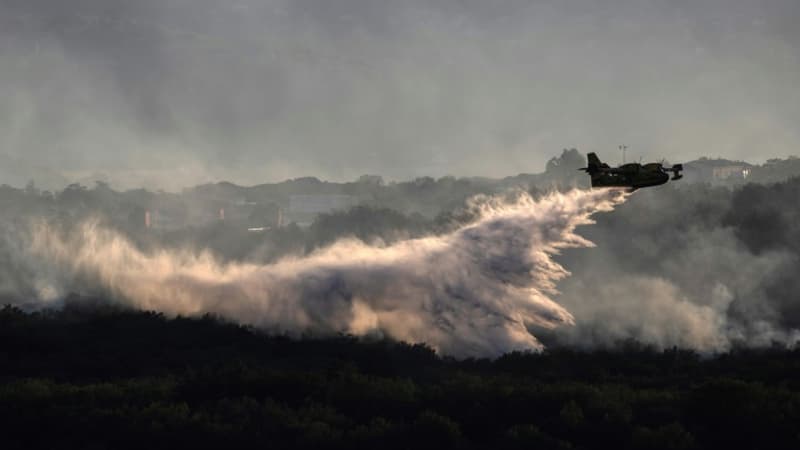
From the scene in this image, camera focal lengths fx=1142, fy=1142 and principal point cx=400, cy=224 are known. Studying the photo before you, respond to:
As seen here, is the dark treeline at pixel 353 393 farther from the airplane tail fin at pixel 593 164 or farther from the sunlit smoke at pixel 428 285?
the airplane tail fin at pixel 593 164

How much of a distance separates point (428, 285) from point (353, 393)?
61.6ft

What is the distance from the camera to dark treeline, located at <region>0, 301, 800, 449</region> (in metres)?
108

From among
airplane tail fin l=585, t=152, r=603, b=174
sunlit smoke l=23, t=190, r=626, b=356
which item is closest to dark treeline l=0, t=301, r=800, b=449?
sunlit smoke l=23, t=190, r=626, b=356

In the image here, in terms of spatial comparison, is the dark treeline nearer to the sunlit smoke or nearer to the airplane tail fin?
the sunlit smoke

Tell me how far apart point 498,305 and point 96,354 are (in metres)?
55.6

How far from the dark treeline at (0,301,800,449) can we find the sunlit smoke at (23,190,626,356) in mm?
3035

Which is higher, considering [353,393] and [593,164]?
[593,164]

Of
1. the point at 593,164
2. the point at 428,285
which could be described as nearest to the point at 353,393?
the point at 428,285

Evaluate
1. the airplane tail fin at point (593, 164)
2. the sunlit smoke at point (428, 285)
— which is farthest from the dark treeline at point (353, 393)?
the airplane tail fin at point (593, 164)

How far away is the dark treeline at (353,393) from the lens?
107562 mm

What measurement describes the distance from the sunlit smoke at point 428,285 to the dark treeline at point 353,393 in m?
3.03

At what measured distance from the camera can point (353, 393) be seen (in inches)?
4855

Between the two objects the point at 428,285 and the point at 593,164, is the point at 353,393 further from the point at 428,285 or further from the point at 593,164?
the point at 593,164

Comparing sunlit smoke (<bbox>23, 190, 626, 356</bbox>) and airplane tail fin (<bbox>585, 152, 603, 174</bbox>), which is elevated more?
airplane tail fin (<bbox>585, 152, 603, 174</bbox>)
